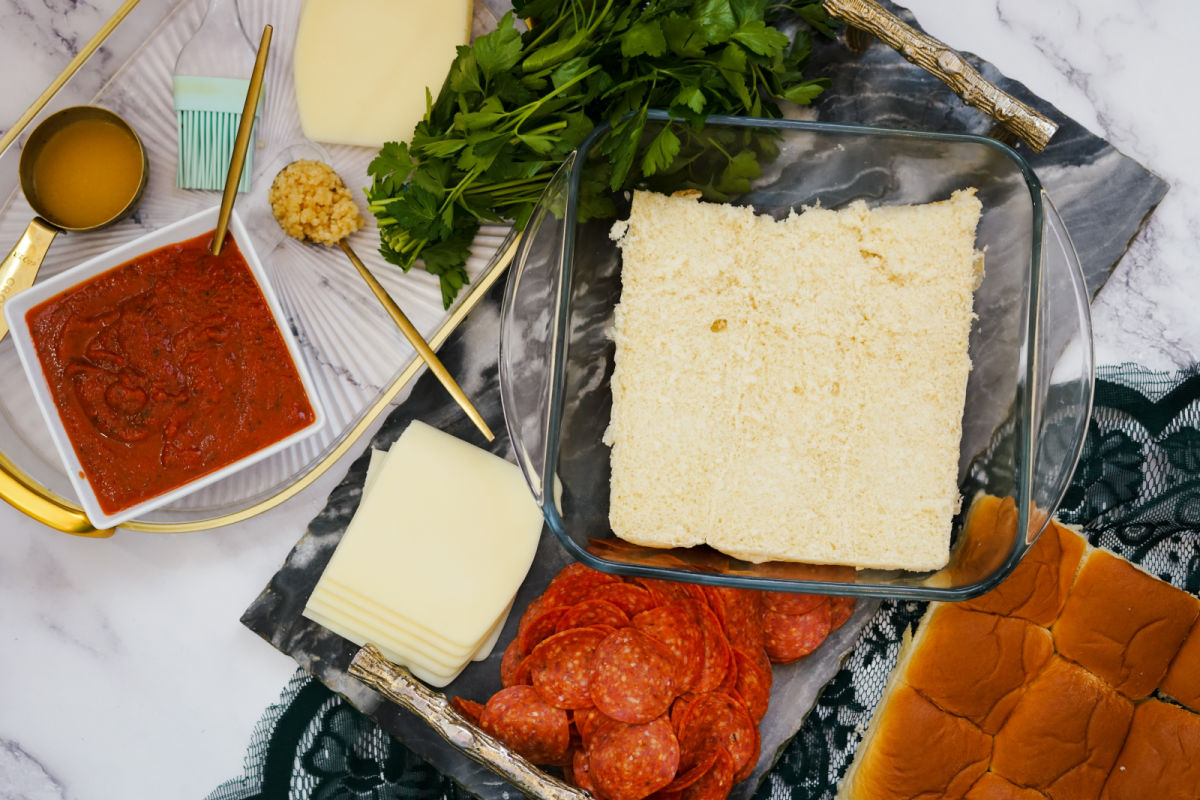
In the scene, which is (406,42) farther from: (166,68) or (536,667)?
(536,667)

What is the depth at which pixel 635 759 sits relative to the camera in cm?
198

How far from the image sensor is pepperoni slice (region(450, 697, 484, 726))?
214 centimetres

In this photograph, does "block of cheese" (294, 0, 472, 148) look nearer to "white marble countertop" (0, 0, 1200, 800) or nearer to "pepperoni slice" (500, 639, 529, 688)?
"white marble countertop" (0, 0, 1200, 800)

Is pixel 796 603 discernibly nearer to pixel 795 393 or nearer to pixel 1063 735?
pixel 795 393

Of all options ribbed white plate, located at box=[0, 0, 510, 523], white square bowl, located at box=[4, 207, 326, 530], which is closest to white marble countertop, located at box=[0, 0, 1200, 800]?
ribbed white plate, located at box=[0, 0, 510, 523]

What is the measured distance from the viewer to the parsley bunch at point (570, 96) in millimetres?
1729

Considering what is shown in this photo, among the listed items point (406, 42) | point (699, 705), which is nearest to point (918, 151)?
point (406, 42)

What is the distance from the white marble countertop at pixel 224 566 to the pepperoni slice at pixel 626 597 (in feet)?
2.62

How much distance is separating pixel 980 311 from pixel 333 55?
5.29 ft

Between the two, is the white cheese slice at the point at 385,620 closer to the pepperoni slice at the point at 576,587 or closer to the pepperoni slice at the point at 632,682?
the pepperoni slice at the point at 576,587

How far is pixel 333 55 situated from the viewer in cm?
211

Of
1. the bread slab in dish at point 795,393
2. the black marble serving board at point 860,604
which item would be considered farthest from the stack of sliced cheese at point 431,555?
the bread slab in dish at point 795,393

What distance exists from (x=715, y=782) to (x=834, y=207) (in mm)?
1340

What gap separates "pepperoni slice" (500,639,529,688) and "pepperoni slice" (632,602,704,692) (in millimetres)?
293
